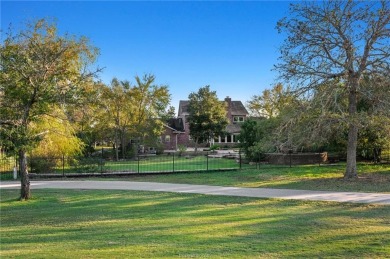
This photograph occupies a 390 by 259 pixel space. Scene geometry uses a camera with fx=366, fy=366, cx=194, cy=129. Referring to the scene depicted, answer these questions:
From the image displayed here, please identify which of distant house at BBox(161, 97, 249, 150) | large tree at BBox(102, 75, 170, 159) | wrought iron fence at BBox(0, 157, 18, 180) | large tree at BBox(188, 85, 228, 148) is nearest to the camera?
wrought iron fence at BBox(0, 157, 18, 180)

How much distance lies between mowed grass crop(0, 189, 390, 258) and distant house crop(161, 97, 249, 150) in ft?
137

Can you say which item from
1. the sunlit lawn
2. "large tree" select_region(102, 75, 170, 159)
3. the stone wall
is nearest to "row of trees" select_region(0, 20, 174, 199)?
the sunlit lawn

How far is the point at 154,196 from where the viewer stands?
12.8m

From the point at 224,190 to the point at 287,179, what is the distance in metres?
4.46

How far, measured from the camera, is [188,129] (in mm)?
60469

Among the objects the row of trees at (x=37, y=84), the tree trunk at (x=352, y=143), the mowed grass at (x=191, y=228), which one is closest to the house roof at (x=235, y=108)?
the tree trunk at (x=352, y=143)

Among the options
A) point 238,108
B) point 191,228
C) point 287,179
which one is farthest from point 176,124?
point 191,228

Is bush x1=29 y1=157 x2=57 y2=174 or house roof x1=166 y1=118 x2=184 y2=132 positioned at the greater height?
house roof x1=166 y1=118 x2=184 y2=132

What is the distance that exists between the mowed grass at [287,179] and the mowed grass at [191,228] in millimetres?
3516

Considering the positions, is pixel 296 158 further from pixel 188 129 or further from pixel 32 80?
pixel 188 129

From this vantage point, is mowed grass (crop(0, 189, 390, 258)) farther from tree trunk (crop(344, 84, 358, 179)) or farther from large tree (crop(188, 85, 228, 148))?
large tree (crop(188, 85, 228, 148))

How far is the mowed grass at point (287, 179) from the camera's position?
47.5 feet

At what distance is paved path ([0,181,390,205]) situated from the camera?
11.8 meters

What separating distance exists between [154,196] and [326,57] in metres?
10.1
